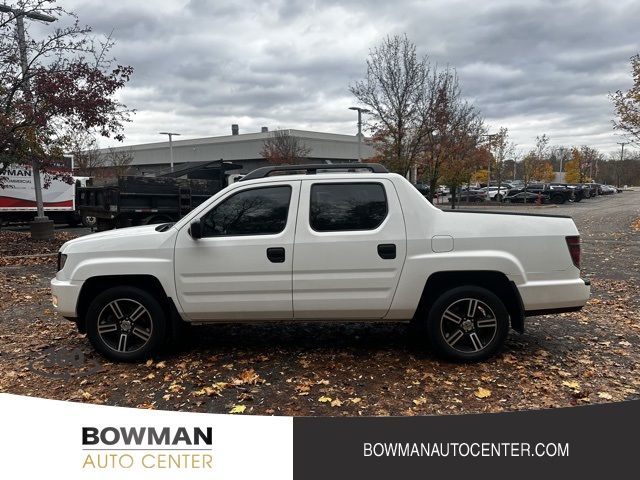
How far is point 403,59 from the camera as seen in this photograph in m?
19.5

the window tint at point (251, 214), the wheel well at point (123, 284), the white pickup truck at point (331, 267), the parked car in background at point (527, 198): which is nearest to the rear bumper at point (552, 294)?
the white pickup truck at point (331, 267)

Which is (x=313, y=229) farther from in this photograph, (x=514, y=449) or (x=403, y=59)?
(x=403, y=59)

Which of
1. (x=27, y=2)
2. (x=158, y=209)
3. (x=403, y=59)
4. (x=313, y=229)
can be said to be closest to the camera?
(x=313, y=229)

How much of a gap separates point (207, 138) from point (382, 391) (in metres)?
67.6

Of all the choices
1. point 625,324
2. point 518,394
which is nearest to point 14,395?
point 518,394

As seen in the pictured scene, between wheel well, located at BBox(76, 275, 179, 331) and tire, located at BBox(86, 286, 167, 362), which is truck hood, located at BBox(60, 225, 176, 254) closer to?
wheel well, located at BBox(76, 275, 179, 331)

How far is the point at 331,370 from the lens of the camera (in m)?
4.56

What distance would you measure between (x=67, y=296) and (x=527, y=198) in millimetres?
41673

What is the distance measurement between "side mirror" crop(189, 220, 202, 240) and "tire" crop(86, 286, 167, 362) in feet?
2.55

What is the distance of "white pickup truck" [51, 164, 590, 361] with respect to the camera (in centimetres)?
443

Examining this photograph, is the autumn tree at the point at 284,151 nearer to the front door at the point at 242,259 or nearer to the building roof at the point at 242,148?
the building roof at the point at 242,148

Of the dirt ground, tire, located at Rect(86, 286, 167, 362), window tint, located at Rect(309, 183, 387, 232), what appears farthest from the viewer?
tire, located at Rect(86, 286, 167, 362)

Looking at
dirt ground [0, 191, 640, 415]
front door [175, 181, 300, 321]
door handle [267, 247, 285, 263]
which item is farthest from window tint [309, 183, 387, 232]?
dirt ground [0, 191, 640, 415]

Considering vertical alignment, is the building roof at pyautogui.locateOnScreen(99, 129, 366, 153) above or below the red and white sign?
above
